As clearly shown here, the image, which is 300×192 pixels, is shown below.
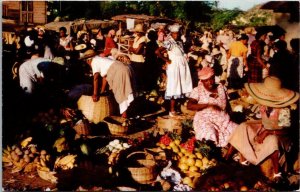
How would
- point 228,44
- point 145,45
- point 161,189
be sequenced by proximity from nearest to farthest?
point 161,189 < point 145,45 < point 228,44

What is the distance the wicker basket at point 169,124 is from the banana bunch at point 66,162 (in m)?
1.71

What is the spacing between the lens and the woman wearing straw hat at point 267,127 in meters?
6.24

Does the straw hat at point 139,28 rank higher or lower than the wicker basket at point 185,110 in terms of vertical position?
higher

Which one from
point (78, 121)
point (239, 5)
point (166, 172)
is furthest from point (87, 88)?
point (239, 5)

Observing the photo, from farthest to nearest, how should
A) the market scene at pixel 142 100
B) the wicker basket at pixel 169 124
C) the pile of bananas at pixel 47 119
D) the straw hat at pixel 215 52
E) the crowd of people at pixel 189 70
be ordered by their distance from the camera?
the straw hat at pixel 215 52 → the wicker basket at pixel 169 124 → the pile of bananas at pixel 47 119 → the crowd of people at pixel 189 70 → the market scene at pixel 142 100

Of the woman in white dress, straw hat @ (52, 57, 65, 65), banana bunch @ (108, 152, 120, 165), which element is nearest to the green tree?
the woman in white dress

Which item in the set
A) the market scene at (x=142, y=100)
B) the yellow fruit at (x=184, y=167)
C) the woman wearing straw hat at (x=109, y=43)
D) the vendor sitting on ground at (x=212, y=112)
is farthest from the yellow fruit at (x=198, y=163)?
the woman wearing straw hat at (x=109, y=43)

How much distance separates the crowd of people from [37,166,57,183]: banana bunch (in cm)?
143

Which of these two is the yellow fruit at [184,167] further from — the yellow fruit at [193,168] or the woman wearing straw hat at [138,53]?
the woman wearing straw hat at [138,53]

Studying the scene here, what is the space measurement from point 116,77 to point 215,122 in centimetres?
177

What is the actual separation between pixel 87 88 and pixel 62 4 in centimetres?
154

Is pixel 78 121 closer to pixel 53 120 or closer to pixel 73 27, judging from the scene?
pixel 53 120

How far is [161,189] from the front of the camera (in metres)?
6.27

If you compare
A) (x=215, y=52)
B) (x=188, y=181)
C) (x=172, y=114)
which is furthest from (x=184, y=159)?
(x=215, y=52)
